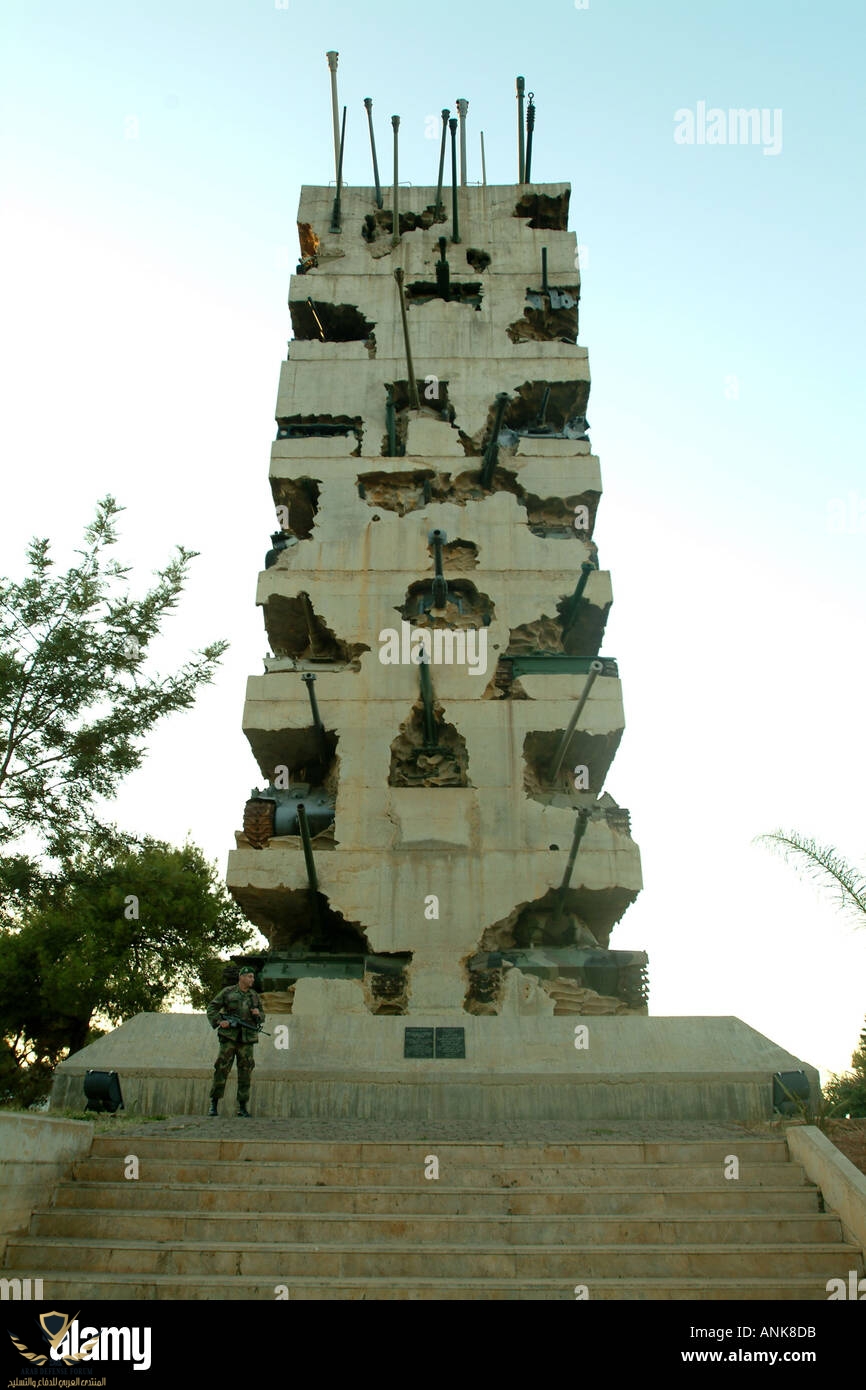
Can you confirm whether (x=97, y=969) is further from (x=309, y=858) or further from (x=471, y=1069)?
(x=471, y=1069)

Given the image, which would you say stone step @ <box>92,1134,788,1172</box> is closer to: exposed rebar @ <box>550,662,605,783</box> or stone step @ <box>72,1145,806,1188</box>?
stone step @ <box>72,1145,806,1188</box>

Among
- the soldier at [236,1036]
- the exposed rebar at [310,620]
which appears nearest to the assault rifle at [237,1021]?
the soldier at [236,1036]

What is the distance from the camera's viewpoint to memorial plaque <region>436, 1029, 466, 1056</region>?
12.9 metres

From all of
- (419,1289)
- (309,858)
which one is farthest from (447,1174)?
(309,858)

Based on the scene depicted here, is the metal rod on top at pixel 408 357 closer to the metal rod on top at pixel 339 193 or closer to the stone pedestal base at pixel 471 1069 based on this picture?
the metal rod on top at pixel 339 193

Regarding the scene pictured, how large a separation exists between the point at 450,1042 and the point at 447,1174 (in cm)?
464

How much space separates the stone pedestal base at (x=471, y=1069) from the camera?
39.8 ft

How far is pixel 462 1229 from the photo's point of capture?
24.4 ft

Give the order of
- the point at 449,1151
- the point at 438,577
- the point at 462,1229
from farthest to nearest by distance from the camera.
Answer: the point at 438,577
the point at 449,1151
the point at 462,1229

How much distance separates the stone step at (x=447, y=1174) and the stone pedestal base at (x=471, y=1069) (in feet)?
11.8

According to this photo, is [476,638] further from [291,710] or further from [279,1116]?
[279,1116]
